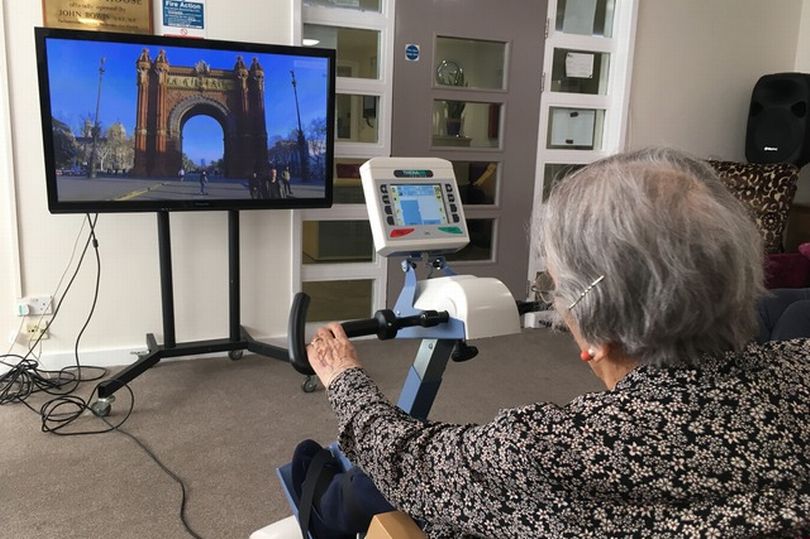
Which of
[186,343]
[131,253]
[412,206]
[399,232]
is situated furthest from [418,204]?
[131,253]

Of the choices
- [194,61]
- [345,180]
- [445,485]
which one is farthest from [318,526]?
[345,180]

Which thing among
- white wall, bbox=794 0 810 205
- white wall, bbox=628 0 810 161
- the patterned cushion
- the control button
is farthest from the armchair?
the control button

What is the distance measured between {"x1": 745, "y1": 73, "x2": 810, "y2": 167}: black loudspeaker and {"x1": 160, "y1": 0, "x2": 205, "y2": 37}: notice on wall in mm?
3491

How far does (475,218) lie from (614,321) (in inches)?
126

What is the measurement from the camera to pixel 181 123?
289 cm

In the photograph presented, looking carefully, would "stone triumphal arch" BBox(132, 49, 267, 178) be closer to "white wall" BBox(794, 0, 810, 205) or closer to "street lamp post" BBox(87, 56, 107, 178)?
"street lamp post" BBox(87, 56, 107, 178)

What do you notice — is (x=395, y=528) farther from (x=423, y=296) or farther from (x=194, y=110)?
(x=194, y=110)

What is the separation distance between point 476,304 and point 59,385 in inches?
93.8

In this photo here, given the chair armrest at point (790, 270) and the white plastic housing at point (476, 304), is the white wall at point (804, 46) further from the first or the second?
the white plastic housing at point (476, 304)

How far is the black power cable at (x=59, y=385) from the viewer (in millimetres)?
2668

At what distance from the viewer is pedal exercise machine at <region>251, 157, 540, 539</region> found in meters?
1.41

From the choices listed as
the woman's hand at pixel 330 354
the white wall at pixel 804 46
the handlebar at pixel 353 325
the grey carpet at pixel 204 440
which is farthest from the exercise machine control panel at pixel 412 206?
the white wall at pixel 804 46

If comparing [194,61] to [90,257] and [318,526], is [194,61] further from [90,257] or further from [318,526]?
[318,526]

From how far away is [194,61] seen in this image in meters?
2.86
